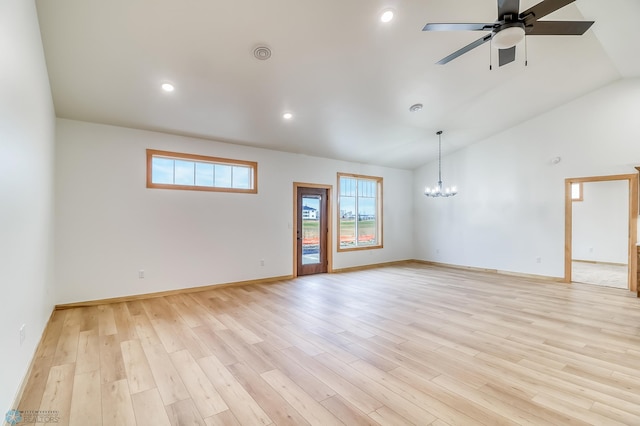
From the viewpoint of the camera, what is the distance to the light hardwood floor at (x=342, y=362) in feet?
6.43

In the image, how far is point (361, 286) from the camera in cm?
565

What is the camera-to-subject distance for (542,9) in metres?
2.34

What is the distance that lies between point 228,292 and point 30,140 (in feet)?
11.4

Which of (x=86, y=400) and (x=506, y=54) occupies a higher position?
(x=506, y=54)

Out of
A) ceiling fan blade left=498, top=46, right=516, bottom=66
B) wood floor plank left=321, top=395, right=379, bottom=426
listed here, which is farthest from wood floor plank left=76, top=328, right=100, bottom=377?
ceiling fan blade left=498, top=46, right=516, bottom=66

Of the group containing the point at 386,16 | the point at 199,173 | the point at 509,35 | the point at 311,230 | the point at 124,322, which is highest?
the point at 386,16

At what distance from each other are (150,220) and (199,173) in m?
1.19

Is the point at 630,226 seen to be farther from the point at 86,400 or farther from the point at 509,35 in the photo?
the point at 86,400

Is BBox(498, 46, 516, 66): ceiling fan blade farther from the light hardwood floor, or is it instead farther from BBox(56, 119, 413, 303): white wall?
BBox(56, 119, 413, 303): white wall

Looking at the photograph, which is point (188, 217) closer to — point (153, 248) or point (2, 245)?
point (153, 248)

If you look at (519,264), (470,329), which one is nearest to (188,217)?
(470,329)

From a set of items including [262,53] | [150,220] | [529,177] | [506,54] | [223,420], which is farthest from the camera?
[529,177]

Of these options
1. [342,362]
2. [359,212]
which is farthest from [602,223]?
[342,362]

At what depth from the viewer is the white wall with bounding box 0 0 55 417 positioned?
1849mm
